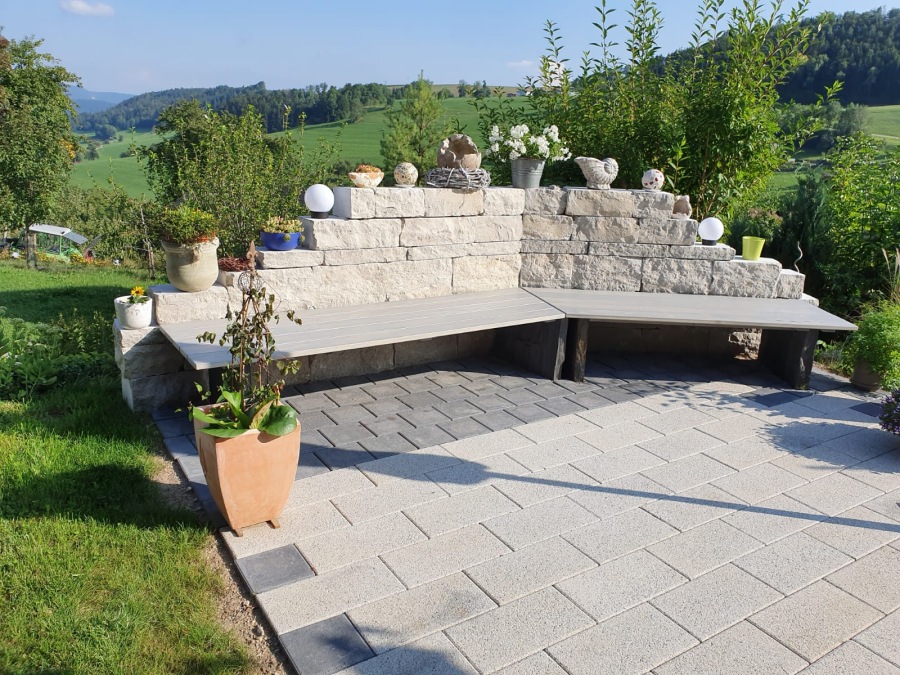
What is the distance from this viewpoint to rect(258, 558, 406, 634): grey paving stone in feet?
8.31

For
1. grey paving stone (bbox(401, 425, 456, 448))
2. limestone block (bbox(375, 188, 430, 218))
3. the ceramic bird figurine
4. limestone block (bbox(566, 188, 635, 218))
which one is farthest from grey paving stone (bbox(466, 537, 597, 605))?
the ceramic bird figurine

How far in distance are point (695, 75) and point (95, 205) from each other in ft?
85.7

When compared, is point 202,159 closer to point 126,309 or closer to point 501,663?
point 126,309

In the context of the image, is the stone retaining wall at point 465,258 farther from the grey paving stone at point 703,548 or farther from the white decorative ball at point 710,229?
the grey paving stone at point 703,548

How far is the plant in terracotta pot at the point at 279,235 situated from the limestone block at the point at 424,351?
47.3 inches

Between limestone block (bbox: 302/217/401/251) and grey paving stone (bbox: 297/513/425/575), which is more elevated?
limestone block (bbox: 302/217/401/251)

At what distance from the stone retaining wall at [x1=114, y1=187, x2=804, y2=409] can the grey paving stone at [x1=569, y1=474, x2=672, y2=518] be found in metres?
2.28

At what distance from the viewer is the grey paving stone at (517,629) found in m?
2.37

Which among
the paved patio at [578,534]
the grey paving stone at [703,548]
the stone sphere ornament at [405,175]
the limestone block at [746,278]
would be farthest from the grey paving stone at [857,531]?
the stone sphere ornament at [405,175]

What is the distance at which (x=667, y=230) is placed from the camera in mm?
5715

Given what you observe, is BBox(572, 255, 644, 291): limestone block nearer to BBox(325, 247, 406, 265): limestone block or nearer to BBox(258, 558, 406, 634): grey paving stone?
BBox(325, 247, 406, 265): limestone block

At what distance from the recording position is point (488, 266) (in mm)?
5660

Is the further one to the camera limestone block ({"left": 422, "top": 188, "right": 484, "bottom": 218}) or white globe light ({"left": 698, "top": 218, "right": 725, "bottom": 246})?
white globe light ({"left": 698, "top": 218, "right": 725, "bottom": 246})

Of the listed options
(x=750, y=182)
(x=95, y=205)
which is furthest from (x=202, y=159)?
(x=95, y=205)
